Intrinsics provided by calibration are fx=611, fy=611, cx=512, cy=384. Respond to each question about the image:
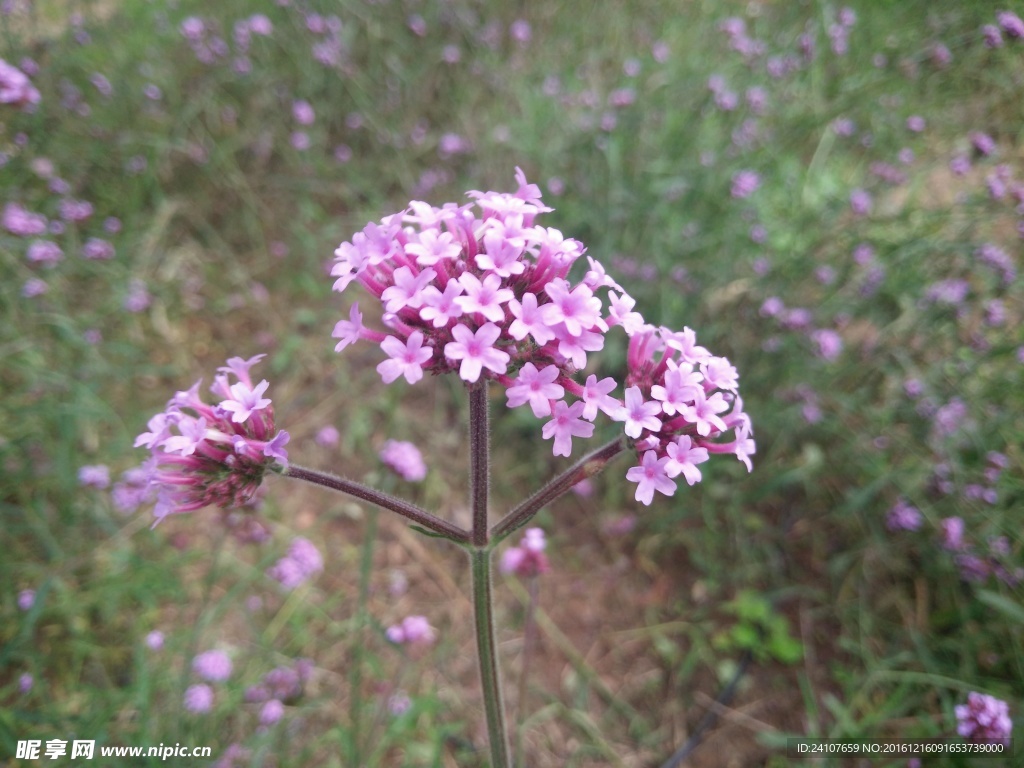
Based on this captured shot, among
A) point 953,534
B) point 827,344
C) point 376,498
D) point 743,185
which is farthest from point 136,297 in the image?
point 953,534

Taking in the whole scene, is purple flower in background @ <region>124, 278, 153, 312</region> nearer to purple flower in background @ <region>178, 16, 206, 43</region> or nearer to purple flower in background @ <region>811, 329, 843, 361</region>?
purple flower in background @ <region>178, 16, 206, 43</region>

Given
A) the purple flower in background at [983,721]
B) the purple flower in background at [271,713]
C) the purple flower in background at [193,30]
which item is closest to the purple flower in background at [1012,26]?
the purple flower in background at [983,721]

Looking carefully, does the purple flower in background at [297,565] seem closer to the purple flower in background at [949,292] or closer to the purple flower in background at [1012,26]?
the purple flower in background at [949,292]

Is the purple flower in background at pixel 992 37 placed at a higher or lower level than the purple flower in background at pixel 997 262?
higher

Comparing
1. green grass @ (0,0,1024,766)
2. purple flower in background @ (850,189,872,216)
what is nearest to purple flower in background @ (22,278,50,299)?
green grass @ (0,0,1024,766)

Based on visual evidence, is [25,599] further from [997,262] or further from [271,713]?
[997,262]

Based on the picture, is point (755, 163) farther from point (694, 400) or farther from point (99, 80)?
point (99, 80)
